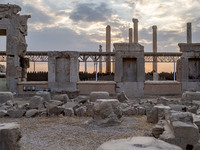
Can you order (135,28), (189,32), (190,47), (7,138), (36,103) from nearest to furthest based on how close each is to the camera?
(7,138) < (36,103) < (190,47) < (189,32) < (135,28)

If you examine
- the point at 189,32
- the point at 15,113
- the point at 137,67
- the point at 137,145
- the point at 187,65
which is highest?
the point at 189,32

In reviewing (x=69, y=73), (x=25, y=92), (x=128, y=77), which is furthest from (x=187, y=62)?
(x=25, y=92)

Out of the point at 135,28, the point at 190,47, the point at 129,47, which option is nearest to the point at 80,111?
the point at 129,47

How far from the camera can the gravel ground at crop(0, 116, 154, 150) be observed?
187 inches

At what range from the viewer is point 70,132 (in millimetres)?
5809

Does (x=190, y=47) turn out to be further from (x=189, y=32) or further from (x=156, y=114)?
(x=189, y=32)

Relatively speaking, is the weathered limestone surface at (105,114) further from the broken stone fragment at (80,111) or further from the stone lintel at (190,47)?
the stone lintel at (190,47)

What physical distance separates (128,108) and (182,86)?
7.81 metres

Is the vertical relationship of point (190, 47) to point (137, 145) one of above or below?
above

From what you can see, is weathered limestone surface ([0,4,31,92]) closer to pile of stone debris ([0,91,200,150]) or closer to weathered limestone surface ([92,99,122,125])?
pile of stone debris ([0,91,200,150])

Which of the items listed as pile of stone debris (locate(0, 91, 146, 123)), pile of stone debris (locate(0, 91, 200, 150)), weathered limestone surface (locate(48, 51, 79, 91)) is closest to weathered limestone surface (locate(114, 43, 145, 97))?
weathered limestone surface (locate(48, 51, 79, 91))

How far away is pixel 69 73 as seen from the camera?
1467cm

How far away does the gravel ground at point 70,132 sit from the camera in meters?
4.76

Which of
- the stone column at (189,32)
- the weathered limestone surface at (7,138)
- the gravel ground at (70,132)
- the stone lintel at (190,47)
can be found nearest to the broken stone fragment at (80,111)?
the gravel ground at (70,132)
